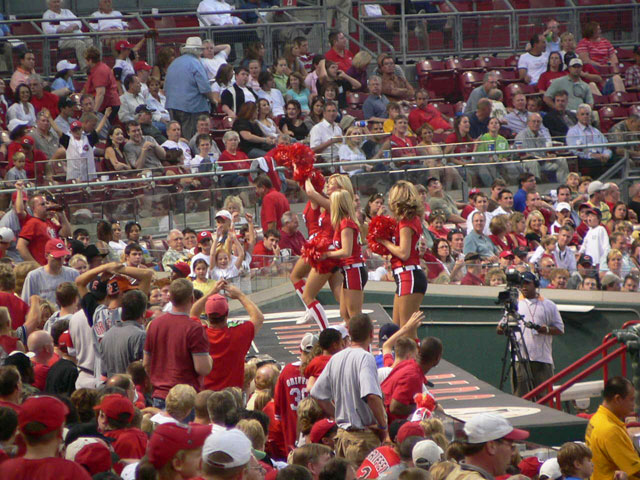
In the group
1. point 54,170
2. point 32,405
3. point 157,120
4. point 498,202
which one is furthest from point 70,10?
point 32,405

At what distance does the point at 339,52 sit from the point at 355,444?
1397cm

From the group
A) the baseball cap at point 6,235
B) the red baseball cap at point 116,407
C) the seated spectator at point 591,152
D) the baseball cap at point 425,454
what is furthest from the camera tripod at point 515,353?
the red baseball cap at point 116,407

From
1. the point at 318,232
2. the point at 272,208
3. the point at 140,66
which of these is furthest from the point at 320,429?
the point at 140,66

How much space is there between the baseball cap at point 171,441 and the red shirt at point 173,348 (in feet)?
8.36

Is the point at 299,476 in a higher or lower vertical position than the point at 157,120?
lower

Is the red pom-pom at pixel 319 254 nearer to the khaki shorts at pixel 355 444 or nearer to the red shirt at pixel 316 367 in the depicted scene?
the red shirt at pixel 316 367

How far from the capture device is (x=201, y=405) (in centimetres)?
661

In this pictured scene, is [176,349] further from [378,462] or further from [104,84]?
[104,84]

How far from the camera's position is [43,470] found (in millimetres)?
4605

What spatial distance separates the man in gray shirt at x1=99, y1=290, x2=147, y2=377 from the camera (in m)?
7.73

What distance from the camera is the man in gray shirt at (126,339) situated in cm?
773

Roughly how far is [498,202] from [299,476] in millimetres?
11278

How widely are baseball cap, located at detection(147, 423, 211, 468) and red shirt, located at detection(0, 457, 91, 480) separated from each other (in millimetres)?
297

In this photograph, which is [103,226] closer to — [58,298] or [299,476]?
[58,298]
